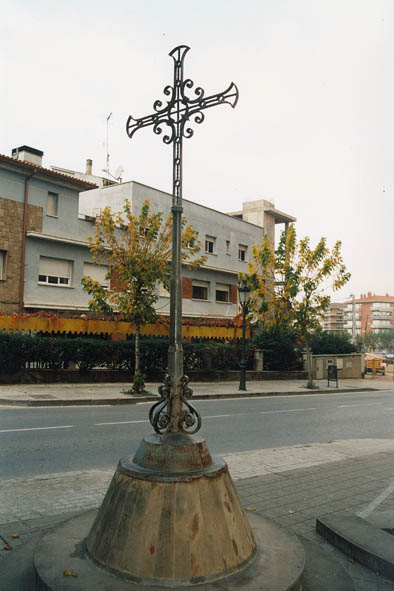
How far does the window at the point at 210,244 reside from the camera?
34.5 m

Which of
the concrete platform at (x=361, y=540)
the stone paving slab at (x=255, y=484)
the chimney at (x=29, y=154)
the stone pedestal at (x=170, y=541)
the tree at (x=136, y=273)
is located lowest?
the stone paving slab at (x=255, y=484)

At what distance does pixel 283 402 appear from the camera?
1730 cm

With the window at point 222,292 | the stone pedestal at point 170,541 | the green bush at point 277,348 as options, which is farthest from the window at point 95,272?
the stone pedestal at point 170,541

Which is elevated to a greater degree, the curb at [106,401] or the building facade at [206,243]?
the building facade at [206,243]

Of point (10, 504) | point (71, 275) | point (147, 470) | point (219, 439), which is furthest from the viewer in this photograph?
point (71, 275)

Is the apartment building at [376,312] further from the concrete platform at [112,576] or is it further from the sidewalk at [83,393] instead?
the concrete platform at [112,576]

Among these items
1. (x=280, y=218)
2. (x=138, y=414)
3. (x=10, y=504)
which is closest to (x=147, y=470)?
(x=10, y=504)

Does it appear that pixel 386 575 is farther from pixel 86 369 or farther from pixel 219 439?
pixel 86 369

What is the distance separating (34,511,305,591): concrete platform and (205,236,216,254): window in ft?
102

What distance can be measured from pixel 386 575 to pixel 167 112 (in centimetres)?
399

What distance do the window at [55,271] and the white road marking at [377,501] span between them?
801 inches

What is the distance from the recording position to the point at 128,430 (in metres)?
9.73

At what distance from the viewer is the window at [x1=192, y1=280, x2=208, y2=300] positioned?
33250 millimetres

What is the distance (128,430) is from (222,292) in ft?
85.6
